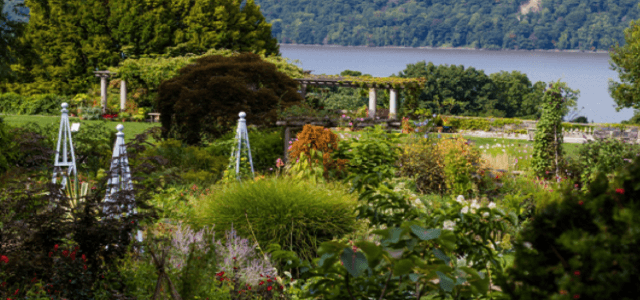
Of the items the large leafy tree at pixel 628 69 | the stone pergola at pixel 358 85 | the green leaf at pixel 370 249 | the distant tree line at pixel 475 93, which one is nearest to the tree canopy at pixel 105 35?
the stone pergola at pixel 358 85

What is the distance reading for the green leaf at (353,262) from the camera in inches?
66.1

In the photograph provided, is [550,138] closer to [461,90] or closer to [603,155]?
[603,155]

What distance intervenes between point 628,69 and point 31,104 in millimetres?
26374

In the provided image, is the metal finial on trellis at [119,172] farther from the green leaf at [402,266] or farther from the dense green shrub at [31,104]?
the dense green shrub at [31,104]

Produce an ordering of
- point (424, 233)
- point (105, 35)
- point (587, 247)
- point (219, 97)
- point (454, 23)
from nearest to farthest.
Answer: point (587, 247)
point (424, 233)
point (219, 97)
point (105, 35)
point (454, 23)

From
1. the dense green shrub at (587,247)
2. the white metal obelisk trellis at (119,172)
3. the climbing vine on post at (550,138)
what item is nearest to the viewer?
the dense green shrub at (587,247)

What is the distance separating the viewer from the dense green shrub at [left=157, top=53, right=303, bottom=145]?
1066 cm

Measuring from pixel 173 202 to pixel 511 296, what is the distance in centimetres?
560

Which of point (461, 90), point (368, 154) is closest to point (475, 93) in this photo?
point (461, 90)

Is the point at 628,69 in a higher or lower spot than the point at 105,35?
lower

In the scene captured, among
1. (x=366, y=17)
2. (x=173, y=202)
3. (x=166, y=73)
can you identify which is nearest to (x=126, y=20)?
(x=166, y=73)

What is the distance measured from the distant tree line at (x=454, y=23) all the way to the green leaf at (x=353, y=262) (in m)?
69.8

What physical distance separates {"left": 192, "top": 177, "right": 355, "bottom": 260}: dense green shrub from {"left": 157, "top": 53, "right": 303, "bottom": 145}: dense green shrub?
17.4 ft

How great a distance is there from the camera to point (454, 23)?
70.2 meters
